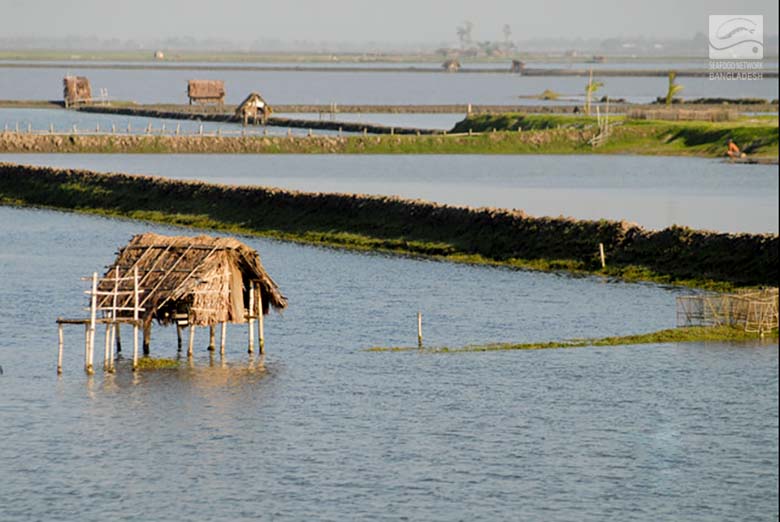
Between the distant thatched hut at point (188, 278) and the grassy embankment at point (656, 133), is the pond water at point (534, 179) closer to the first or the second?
the grassy embankment at point (656, 133)

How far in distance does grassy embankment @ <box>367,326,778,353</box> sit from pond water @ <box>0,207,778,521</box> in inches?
27.2

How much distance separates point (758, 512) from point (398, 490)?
950cm

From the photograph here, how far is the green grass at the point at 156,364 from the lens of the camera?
2269 inches

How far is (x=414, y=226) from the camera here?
91.8m

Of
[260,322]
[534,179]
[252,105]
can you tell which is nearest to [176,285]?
[260,322]

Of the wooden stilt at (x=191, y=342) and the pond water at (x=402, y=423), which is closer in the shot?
the pond water at (x=402, y=423)

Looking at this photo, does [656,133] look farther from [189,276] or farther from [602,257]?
[189,276]

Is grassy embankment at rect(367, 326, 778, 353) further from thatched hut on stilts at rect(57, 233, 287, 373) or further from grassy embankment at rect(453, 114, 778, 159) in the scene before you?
grassy embankment at rect(453, 114, 778, 159)

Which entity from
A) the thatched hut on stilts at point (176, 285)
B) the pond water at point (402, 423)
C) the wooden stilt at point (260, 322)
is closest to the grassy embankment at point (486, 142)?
the pond water at point (402, 423)

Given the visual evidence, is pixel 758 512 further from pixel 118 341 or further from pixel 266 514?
pixel 118 341

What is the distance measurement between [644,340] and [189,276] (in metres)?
18.0

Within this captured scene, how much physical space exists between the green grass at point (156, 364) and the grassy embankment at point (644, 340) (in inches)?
305

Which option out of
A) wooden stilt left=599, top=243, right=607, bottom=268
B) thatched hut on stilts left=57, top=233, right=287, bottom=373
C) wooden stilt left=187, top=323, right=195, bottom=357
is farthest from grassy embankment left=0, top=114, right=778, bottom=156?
thatched hut on stilts left=57, top=233, right=287, bottom=373

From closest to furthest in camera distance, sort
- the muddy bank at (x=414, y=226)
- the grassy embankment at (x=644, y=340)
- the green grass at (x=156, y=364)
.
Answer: the green grass at (x=156, y=364)
the grassy embankment at (x=644, y=340)
the muddy bank at (x=414, y=226)
